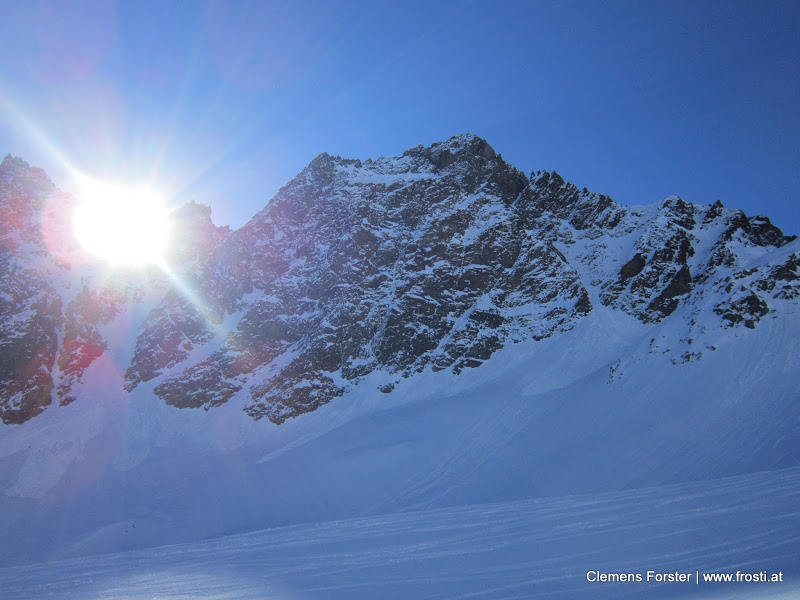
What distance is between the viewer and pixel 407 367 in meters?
61.8

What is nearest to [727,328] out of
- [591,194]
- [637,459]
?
[637,459]

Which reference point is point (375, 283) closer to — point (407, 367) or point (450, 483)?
point (407, 367)

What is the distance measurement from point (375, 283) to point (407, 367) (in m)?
15.0

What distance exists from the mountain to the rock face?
35cm

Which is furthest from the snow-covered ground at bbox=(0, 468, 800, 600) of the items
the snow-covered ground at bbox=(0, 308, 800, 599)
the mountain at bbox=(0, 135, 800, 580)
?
the mountain at bbox=(0, 135, 800, 580)

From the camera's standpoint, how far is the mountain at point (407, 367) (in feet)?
122

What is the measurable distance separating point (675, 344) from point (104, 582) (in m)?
52.4

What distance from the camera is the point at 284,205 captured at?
89000 mm

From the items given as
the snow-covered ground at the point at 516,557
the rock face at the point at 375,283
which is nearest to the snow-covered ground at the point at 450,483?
the snow-covered ground at the point at 516,557

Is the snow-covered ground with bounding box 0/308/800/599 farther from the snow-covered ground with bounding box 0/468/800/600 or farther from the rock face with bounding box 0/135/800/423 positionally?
the rock face with bounding box 0/135/800/423

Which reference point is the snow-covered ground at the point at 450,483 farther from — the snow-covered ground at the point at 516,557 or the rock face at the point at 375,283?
the rock face at the point at 375,283

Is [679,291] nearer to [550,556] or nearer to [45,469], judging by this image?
[550,556]

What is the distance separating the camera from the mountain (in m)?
37.1

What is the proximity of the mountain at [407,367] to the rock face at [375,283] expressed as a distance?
345 mm
